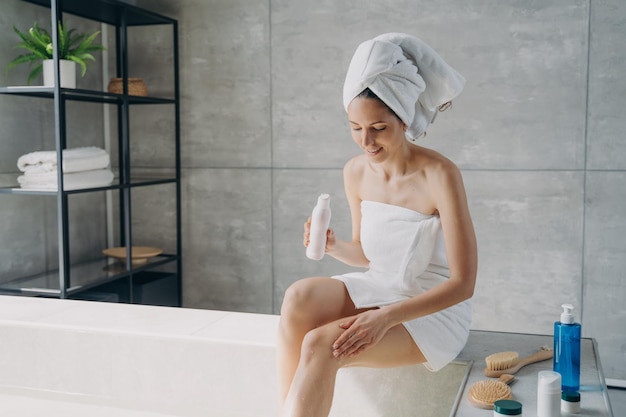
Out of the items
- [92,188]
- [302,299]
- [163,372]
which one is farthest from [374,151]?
[92,188]

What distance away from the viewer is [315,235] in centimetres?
183

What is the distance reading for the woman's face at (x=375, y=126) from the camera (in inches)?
66.1

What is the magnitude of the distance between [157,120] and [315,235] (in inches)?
85.0

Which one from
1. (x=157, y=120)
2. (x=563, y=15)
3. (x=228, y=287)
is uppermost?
(x=563, y=15)

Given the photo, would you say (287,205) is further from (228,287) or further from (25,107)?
(25,107)

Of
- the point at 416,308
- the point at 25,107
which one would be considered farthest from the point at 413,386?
the point at 25,107

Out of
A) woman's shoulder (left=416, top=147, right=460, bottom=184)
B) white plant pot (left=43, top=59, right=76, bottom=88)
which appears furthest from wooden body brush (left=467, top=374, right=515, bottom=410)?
white plant pot (left=43, top=59, right=76, bottom=88)

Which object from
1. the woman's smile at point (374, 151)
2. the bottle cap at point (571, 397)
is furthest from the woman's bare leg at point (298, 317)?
the bottle cap at point (571, 397)

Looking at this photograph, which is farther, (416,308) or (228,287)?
(228,287)

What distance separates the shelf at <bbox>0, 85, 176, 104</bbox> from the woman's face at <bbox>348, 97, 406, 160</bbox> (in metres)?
1.66

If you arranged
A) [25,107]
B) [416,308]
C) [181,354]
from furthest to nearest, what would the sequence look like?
1. [25,107]
2. [181,354]
3. [416,308]

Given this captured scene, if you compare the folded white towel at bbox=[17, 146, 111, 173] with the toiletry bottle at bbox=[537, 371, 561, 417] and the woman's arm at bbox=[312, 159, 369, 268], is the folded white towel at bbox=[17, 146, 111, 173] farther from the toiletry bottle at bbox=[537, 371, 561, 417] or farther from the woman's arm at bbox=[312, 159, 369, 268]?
the toiletry bottle at bbox=[537, 371, 561, 417]

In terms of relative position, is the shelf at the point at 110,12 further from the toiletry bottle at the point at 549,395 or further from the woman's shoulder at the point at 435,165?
the toiletry bottle at the point at 549,395

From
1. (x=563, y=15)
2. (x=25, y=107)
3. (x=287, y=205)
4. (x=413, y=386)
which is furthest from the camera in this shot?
(x=287, y=205)
